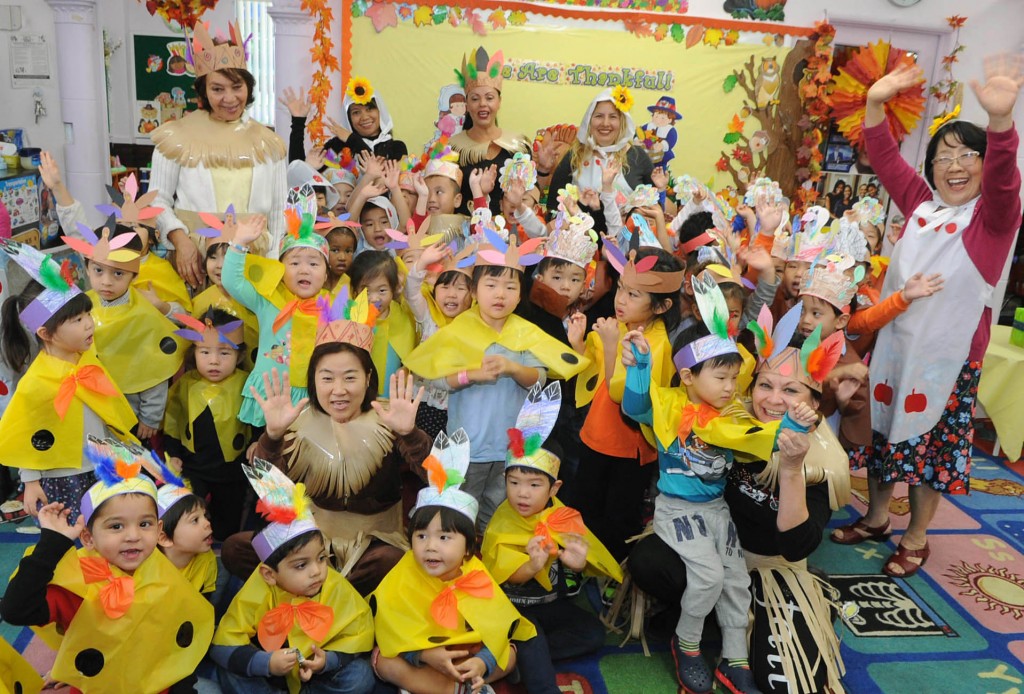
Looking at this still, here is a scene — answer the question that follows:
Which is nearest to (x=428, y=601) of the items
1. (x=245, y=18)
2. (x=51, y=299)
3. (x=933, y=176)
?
(x=51, y=299)

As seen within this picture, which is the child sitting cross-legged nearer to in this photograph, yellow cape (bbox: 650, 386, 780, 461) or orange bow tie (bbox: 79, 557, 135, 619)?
yellow cape (bbox: 650, 386, 780, 461)

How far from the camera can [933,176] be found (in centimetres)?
323

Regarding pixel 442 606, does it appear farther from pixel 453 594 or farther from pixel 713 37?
pixel 713 37

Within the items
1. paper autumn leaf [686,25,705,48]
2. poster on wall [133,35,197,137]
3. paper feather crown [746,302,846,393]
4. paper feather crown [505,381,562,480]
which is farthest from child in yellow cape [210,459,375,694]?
poster on wall [133,35,197,137]

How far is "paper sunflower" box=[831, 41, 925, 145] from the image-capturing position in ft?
21.5

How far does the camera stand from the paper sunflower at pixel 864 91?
21.5 feet

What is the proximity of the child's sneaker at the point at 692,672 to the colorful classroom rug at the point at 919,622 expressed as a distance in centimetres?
7

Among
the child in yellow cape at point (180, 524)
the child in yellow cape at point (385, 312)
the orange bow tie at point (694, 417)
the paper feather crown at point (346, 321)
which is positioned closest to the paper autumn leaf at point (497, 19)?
the child in yellow cape at point (385, 312)

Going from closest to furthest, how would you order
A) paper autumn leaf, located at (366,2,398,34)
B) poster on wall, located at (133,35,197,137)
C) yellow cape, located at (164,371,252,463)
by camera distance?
1. yellow cape, located at (164,371,252,463)
2. paper autumn leaf, located at (366,2,398,34)
3. poster on wall, located at (133,35,197,137)

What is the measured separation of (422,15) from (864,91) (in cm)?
359

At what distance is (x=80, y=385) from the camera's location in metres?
2.73

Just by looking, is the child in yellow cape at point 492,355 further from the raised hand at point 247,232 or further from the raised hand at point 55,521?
the raised hand at point 55,521

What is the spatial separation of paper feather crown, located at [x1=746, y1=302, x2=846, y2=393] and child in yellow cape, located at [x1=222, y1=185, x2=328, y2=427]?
1.66 meters

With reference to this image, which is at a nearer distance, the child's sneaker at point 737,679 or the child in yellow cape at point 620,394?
the child's sneaker at point 737,679
